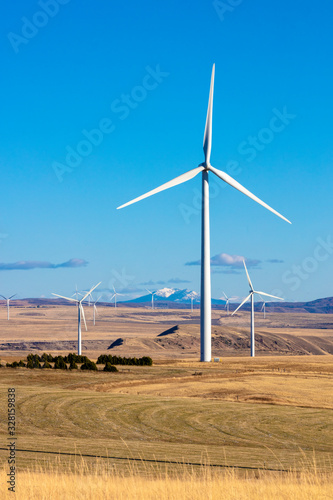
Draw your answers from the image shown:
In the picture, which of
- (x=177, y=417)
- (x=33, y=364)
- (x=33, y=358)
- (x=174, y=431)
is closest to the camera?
(x=174, y=431)

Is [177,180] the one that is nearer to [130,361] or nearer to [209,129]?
[209,129]

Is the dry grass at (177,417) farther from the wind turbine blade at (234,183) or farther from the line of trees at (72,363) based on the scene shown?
the wind turbine blade at (234,183)

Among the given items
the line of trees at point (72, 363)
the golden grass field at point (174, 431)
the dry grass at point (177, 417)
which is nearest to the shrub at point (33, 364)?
the line of trees at point (72, 363)

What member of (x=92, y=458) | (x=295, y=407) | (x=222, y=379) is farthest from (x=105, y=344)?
(x=92, y=458)

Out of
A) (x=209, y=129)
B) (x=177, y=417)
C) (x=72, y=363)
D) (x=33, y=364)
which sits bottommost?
(x=177, y=417)

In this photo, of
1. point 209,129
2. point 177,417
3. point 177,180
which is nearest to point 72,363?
point 177,180

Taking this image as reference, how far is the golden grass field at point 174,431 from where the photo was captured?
15.3 metres

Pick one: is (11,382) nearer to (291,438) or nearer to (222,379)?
(222,379)

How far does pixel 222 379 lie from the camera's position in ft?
186

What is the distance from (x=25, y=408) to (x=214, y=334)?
114768mm

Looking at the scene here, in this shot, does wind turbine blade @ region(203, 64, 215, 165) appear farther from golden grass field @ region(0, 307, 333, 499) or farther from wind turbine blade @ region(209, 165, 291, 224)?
golden grass field @ region(0, 307, 333, 499)

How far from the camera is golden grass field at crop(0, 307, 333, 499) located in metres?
15.3

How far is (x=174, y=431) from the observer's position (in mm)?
32688

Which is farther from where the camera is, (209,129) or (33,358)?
(209,129)
